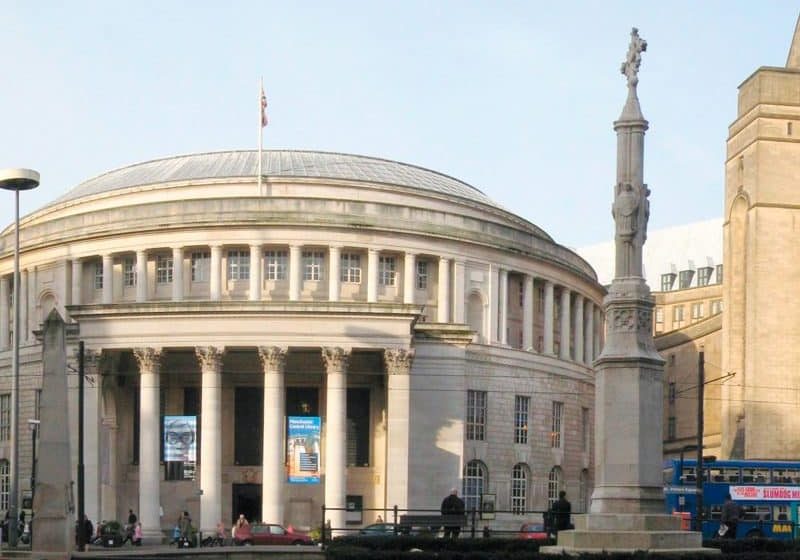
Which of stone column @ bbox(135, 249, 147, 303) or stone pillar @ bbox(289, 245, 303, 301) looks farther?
stone column @ bbox(135, 249, 147, 303)

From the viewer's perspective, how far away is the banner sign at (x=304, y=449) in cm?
7812

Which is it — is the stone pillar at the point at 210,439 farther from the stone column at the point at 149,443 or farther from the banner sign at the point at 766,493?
the banner sign at the point at 766,493

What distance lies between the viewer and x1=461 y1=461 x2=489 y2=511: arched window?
84.4 metres

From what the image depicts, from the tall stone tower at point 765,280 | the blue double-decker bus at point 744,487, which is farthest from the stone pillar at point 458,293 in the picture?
the tall stone tower at point 765,280

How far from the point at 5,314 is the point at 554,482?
34899mm

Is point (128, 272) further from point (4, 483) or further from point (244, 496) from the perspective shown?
point (244, 496)

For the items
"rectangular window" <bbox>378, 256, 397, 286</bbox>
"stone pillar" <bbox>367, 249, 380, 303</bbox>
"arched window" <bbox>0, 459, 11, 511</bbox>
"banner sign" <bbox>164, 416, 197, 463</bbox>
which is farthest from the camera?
"arched window" <bbox>0, 459, 11, 511</bbox>

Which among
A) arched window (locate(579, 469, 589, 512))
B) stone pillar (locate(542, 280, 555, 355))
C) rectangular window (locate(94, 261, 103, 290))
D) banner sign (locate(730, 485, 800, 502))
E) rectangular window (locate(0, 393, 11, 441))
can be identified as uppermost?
rectangular window (locate(94, 261, 103, 290))

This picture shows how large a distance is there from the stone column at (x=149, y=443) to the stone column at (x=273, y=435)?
5448 mm

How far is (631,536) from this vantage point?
97.9 ft

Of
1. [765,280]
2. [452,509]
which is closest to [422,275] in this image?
[765,280]

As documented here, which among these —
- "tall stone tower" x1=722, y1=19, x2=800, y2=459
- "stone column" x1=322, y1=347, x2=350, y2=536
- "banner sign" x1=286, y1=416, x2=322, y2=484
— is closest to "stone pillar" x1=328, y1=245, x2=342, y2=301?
"stone column" x1=322, y1=347, x2=350, y2=536

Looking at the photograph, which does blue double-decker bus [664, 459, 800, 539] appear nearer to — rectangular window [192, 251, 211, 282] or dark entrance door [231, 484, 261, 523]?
dark entrance door [231, 484, 261, 523]

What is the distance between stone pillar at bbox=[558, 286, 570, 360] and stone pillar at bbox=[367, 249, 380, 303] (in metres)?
15.5
